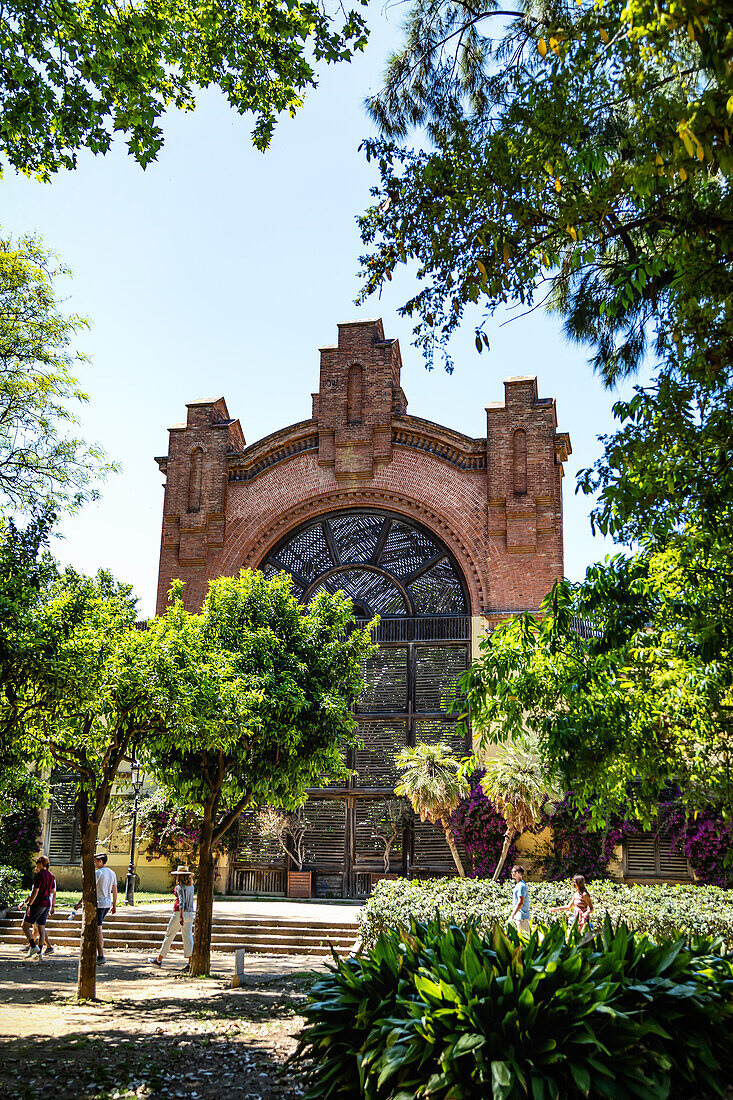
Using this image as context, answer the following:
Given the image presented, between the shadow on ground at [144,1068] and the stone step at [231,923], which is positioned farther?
the stone step at [231,923]

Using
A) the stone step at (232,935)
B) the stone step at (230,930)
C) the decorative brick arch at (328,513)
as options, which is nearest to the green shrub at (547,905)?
the stone step at (230,930)

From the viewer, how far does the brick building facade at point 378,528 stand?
2212 centimetres

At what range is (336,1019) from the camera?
20.1 ft

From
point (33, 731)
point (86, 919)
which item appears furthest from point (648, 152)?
point (86, 919)

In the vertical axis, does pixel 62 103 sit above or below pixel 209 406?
below

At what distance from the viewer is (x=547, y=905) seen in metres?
15.0

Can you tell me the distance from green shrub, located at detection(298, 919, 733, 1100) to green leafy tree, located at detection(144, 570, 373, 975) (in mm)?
6059

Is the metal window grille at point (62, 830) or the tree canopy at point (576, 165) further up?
the tree canopy at point (576, 165)

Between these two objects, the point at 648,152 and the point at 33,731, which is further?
the point at 33,731

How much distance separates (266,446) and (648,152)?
1952 cm

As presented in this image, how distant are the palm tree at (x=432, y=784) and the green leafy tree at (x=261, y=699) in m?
4.43

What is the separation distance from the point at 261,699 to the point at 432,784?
7.39m

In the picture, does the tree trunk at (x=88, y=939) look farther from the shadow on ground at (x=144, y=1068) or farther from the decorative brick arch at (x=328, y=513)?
the decorative brick arch at (x=328, y=513)

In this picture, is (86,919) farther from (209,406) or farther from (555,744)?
(209,406)
